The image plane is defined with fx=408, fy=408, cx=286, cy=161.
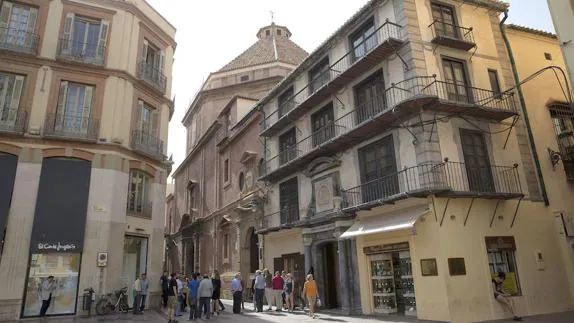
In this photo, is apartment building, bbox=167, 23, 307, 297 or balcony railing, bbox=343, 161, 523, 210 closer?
balcony railing, bbox=343, 161, 523, 210

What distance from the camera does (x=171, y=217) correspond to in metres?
45.6

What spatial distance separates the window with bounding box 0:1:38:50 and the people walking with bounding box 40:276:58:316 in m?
9.45

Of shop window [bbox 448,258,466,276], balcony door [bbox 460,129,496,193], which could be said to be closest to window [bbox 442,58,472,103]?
balcony door [bbox 460,129,496,193]

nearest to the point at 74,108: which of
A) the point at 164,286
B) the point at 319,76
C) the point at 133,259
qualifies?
the point at 133,259

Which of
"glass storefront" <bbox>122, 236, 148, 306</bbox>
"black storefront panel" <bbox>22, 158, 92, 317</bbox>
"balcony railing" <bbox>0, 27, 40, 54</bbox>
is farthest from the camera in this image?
"glass storefront" <bbox>122, 236, 148, 306</bbox>

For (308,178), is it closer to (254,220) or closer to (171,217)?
(254,220)

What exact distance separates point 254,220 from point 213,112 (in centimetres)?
1662

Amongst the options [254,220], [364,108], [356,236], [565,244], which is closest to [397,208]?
[356,236]

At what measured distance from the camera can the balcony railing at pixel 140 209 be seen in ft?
58.7

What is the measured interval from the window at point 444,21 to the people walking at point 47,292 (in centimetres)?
1663

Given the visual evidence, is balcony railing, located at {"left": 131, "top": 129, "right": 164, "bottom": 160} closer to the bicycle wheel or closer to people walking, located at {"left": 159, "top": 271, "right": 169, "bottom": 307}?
people walking, located at {"left": 159, "top": 271, "right": 169, "bottom": 307}

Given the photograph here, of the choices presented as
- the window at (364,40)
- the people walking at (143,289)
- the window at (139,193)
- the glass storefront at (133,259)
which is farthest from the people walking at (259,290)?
the window at (364,40)

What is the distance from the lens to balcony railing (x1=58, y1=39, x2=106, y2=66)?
17.4 meters

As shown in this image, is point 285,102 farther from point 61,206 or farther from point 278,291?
point 61,206
